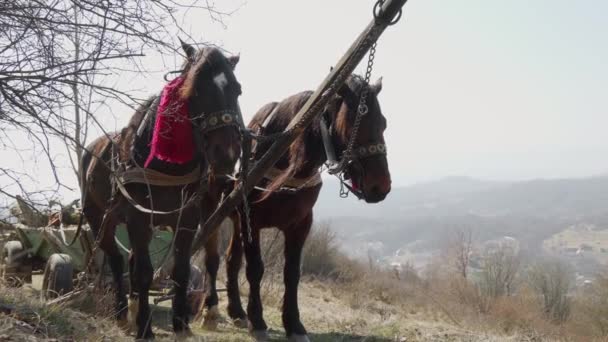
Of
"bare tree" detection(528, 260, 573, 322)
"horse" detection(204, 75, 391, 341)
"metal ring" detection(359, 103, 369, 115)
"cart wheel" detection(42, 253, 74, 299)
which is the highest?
"metal ring" detection(359, 103, 369, 115)

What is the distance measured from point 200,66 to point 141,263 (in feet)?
5.10

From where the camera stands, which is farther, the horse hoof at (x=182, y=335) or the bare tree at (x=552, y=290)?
the bare tree at (x=552, y=290)

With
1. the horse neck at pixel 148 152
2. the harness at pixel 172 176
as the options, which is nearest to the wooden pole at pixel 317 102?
the harness at pixel 172 176

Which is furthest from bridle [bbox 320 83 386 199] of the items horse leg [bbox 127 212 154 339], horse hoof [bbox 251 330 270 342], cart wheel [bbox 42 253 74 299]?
cart wheel [bbox 42 253 74 299]

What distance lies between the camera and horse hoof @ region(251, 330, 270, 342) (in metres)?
5.41

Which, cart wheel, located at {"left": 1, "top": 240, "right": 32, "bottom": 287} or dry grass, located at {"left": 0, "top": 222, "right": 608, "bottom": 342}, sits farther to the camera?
cart wheel, located at {"left": 1, "top": 240, "right": 32, "bottom": 287}

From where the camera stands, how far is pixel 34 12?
3.07 m

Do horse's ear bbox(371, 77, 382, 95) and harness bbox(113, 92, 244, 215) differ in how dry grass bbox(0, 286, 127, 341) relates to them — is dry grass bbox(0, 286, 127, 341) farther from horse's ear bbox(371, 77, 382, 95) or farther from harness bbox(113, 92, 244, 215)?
horse's ear bbox(371, 77, 382, 95)

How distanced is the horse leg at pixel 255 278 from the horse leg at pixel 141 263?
1.08m

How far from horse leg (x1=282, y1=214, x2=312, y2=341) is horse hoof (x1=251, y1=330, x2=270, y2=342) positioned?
21 cm

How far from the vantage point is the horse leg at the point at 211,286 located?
5.87m

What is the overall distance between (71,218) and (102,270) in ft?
5.84

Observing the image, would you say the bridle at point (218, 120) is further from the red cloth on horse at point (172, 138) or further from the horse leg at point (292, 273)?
the horse leg at point (292, 273)

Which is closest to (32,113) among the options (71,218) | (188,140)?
(188,140)
